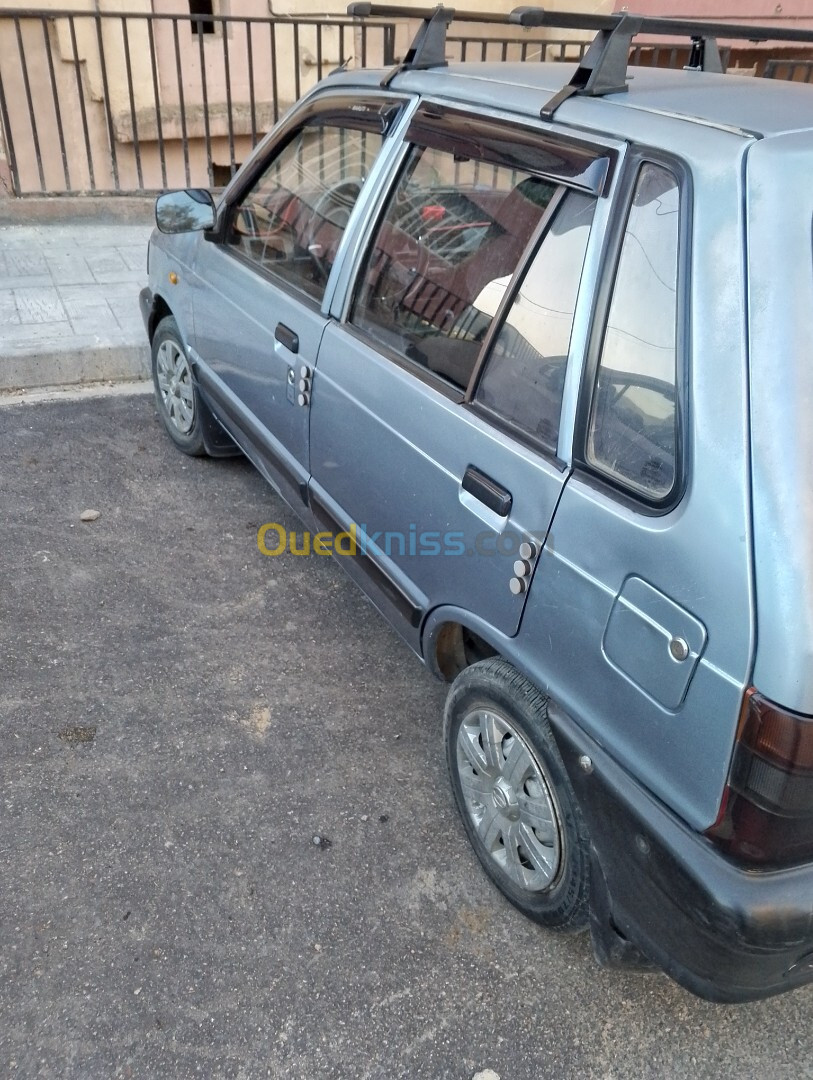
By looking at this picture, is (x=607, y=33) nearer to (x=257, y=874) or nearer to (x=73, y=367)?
(x=257, y=874)

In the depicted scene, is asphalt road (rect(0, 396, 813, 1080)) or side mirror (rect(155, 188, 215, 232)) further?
side mirror (rect(155, 188, 215, 232))

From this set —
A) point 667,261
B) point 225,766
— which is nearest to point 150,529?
point 225,766

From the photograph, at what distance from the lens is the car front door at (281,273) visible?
3051mm

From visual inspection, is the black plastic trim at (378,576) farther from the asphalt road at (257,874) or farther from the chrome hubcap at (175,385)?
the chrome hubcap at (175,385)

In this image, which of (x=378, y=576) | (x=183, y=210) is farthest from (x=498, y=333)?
(x=183, y=210)

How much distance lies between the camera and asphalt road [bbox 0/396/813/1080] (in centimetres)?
213

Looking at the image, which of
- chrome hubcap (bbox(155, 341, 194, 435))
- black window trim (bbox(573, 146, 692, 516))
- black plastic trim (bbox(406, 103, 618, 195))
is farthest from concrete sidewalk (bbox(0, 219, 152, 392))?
black window trim (bbox(573, 146, 692, 516))

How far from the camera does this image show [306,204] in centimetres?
331

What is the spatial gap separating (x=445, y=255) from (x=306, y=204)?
0.95 metres

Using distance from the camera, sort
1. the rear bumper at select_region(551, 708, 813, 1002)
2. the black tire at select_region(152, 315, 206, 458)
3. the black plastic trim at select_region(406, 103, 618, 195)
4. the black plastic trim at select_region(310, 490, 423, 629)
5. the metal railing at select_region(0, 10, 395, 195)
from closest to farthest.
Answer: the rear bumper at select_region(551, 708, 813, 1002)
the black plastic trim at select_region(406, 103, 618, 195)
the black plastic trim at select_region(310, 490, 423, 629)
the black tire at select_region(152, 315, 206, 458)
the metal railing at select_region(0, 10, 395, 195)

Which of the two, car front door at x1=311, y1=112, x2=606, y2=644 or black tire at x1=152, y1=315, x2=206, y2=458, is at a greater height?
car front door at x1=311, y1=112, x2=606, y2=644

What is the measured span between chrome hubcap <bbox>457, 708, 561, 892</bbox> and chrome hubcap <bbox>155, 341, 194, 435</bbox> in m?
2.57

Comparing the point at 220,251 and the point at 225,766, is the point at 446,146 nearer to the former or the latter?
the point at 220,251

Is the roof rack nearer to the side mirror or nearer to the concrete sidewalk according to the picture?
the side mirror
